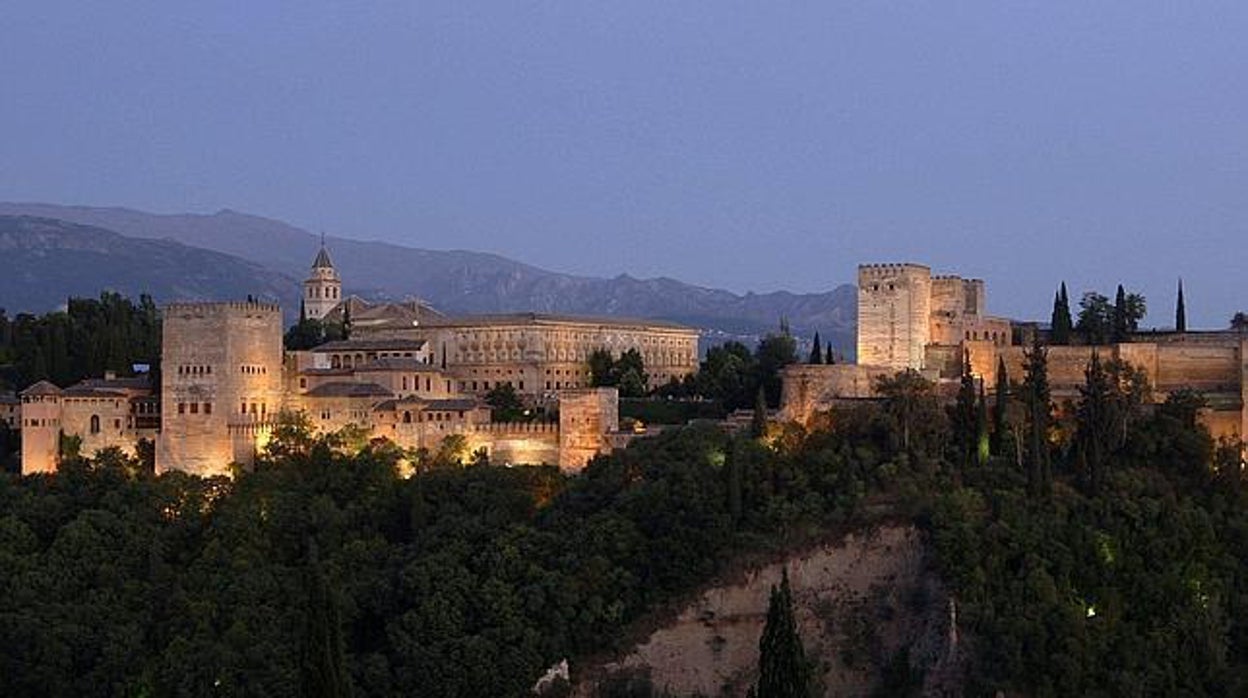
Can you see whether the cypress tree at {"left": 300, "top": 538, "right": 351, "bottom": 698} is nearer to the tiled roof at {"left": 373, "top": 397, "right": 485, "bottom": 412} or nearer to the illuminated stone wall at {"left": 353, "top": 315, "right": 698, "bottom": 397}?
the tiled roof at {"left": 373, "top": 397, "right": 485, "bottom": 412}

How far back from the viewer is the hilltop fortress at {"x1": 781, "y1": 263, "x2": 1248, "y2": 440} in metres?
50.0

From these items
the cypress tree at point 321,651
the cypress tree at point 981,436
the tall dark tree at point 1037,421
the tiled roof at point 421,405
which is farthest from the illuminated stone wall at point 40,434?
the tall dark tree at point 1037,421

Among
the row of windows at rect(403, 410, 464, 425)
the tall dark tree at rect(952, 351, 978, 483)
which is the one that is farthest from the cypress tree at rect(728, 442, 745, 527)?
the row of windows at rect(403, 410, 464, 425)

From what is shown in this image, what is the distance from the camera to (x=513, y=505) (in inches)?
1801

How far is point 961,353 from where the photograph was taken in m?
54.2

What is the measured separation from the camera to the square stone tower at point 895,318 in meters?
54.7

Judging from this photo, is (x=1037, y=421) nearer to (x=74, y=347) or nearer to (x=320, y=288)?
(x=74, y=347)

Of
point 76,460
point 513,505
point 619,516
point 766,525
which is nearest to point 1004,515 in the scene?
point 766,525

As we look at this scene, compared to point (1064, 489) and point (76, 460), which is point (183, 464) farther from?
point (1064, 489)

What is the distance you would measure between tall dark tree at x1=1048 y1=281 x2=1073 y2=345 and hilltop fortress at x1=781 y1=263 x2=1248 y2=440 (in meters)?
1.09

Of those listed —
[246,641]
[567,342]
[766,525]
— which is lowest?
[246,641]

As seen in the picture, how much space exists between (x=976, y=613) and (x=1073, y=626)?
2.42 metres

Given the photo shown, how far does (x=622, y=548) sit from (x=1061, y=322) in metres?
22.1

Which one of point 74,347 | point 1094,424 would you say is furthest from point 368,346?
point 1094,424
